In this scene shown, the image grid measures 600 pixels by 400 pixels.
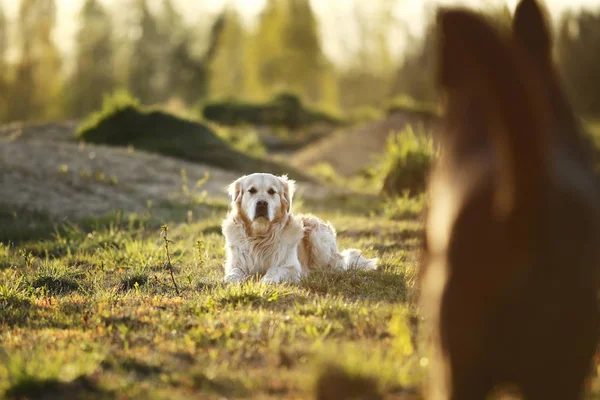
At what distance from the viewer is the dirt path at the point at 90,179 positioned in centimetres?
1062

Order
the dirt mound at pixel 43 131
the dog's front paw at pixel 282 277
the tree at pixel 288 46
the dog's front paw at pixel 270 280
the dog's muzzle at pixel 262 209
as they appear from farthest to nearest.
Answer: the tree at pixel 288 46
the dirt mound at pixel 43 131
the dog's muzzle at pixel 262 209
the dog's front paw at pixel 282 277
the dog's front paw at pixel 270 280

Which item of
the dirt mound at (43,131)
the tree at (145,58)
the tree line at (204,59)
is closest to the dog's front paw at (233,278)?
the dirt mound at (43,131)

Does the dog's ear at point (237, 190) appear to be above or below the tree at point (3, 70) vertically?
below

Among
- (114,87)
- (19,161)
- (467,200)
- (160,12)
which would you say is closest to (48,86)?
(114,87)

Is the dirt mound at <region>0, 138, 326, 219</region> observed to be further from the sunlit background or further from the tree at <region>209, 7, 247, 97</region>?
the tree at <region>209, 7, 247, 97</region>

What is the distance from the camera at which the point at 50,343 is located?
3736 millimetres

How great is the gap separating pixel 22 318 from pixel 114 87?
128 feet

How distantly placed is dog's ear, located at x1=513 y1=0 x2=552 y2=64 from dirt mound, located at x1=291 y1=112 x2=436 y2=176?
21050mm

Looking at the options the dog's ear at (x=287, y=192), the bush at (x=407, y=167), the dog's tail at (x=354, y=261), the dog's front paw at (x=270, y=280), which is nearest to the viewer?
the dog's front paw at (x=270, y=280)

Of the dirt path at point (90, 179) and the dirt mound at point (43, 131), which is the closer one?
the dirt path at point (90, 179)

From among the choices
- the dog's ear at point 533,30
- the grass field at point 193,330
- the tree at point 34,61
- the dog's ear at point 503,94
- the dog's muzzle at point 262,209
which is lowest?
the grass field at point 193,330

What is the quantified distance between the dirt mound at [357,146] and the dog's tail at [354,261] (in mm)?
17020

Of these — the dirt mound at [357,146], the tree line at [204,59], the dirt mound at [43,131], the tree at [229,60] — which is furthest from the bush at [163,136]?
the tree at [229,60]

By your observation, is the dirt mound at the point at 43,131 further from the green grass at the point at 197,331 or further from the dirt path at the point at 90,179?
the green grass at the point at 197,331
